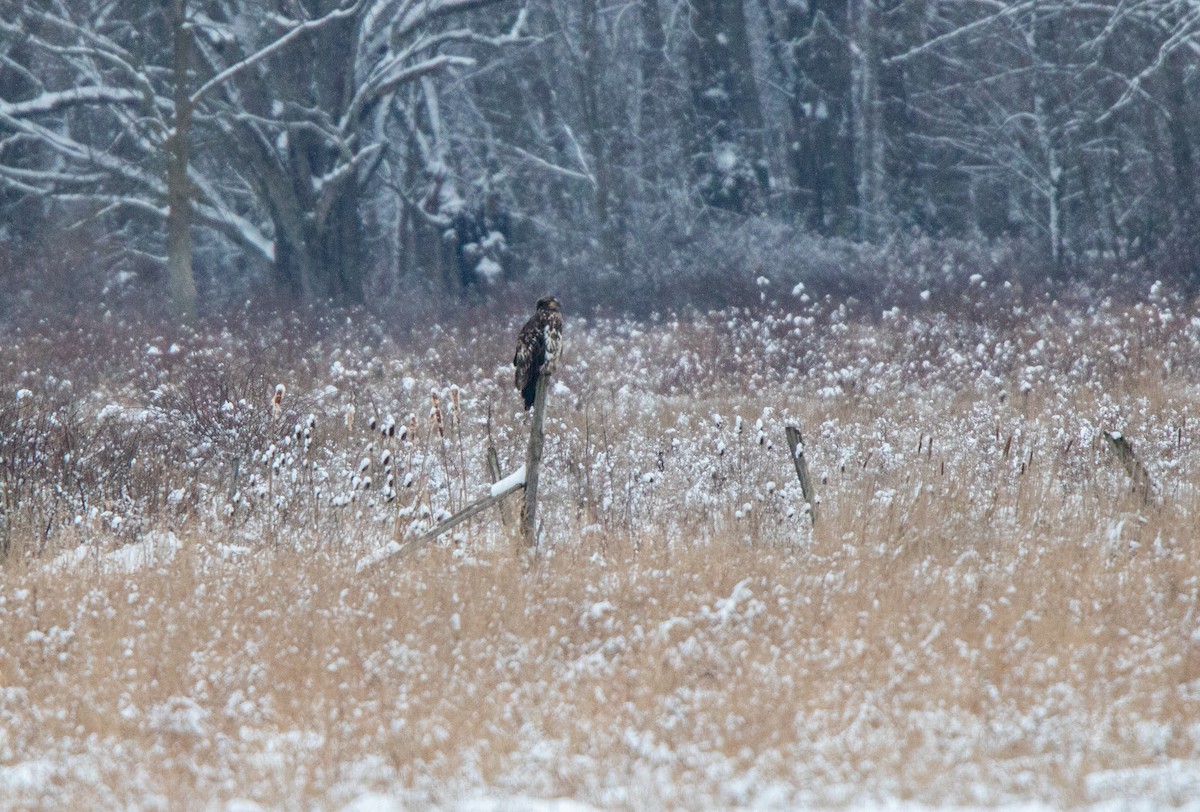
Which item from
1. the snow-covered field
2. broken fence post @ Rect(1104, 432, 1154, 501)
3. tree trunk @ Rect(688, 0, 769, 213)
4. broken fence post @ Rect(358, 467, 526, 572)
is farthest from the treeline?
broken fence post @ Rect(358, 467, 526, 572)

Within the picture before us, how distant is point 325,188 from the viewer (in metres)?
22.3

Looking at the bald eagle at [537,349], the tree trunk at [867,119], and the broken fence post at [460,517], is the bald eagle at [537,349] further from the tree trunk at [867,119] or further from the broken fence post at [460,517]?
the tree trunk at [867,119]

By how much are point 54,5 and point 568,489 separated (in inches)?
686

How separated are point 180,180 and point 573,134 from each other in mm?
8332

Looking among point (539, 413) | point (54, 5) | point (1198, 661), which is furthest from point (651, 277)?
point (1198, 661)

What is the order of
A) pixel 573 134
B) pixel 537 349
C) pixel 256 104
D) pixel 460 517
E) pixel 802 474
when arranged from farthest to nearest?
pixel 573 134 < pixel 256 104 < pixel 802 474 < pixel 537 349 < pixel 460 517

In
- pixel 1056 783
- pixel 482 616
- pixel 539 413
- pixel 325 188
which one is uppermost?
pixel 325 188

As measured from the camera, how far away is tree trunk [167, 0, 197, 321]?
67.4 feet

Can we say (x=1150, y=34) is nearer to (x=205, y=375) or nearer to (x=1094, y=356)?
(x=1094, y=356)

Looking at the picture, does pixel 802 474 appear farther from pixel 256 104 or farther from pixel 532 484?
pixel 256 104

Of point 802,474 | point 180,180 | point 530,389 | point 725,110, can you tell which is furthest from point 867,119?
point 530,389

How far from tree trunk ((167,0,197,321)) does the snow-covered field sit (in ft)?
32.8

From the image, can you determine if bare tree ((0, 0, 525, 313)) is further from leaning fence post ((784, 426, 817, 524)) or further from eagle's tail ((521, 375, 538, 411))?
leaning fence post ((784, 426, 817, 524))

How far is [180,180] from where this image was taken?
2073cm
